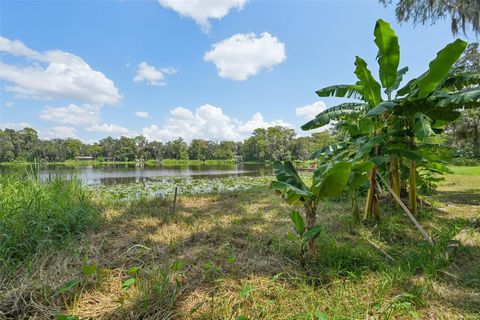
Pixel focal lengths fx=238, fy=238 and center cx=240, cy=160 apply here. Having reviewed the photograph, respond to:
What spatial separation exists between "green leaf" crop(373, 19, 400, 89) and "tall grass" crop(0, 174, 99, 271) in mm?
4587

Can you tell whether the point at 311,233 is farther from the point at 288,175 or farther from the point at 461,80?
the point at 461,80

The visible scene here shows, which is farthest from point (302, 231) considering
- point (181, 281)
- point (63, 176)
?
point (63, 176)

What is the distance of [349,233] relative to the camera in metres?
3.35

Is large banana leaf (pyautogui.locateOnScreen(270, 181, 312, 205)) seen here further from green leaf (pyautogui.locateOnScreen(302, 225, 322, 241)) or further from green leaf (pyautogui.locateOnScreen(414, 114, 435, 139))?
green leaf (pyautogui.locateOnScreen(414, 114, 435, 139))

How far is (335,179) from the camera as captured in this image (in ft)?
7.23

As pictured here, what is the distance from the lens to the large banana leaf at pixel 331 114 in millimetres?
3801

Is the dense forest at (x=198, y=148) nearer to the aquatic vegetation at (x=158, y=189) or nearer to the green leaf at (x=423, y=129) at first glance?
the aquatic vegetation at (x=158, y=189)

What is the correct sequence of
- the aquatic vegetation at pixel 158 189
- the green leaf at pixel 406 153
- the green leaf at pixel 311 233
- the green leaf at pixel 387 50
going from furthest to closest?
the aquatic vegetation at pixel 158 189, the green leaf at pixel 387 50, the green leaf at pixel 406 153, the green leaf at pixel 311 233

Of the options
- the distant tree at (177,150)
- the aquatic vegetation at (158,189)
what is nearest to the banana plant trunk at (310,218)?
the aquatic vegetation at (158,189)

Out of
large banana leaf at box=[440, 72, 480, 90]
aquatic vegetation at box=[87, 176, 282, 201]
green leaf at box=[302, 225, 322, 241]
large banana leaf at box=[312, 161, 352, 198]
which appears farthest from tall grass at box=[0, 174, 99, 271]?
large banana leaf at box=[440, 72, 480, 90]

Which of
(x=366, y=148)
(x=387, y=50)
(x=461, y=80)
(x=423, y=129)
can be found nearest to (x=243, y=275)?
(x=366, y=148)

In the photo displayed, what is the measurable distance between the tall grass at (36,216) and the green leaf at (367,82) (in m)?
4.25

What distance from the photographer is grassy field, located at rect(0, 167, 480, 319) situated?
1722 millimetres

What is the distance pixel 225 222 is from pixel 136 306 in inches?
87.4
